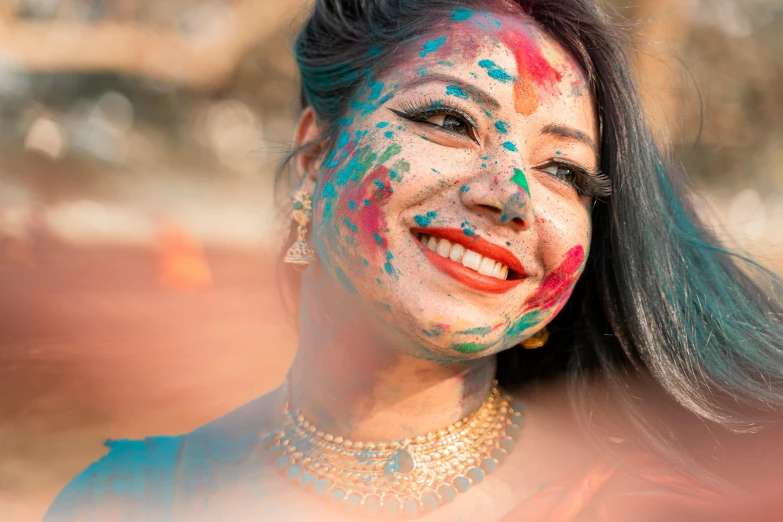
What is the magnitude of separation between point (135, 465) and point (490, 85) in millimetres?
1519

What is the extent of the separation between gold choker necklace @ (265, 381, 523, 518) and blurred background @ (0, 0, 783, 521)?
2231 millimetres

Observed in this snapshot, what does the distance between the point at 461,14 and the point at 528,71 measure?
252 millimetres

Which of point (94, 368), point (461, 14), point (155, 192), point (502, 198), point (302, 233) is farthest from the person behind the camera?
point (155, 192)

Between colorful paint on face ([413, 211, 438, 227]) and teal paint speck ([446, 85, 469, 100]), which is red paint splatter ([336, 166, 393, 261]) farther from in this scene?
teal paint speck ([446, 85, 469, 100])

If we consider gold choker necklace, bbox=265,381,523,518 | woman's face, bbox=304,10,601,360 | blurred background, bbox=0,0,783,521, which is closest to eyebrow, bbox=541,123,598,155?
woman's face, bbox=304,10,601,360

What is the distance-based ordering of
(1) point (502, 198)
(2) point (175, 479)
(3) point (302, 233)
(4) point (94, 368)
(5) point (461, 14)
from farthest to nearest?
(4) point (94, 368) → (2) point (175, 479) → (3) point (302, 233) → (5) point (461, 14) → (1) point (502, 198)

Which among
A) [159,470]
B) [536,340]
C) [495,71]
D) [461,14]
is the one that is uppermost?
[461,14]

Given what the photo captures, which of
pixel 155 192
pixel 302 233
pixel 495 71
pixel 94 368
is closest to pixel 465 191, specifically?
pixel 495 71

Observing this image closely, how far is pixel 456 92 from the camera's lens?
1.84 meters

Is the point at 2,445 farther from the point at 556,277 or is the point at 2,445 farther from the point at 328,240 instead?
the point at 556,277

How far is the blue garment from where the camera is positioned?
212 centimetres

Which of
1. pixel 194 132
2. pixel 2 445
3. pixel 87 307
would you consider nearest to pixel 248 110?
pixel 194 132

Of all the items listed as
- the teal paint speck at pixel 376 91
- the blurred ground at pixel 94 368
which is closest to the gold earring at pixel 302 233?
the teal paint speck at pixel 376 91

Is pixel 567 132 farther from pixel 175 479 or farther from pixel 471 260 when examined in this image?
pixel 175 479
